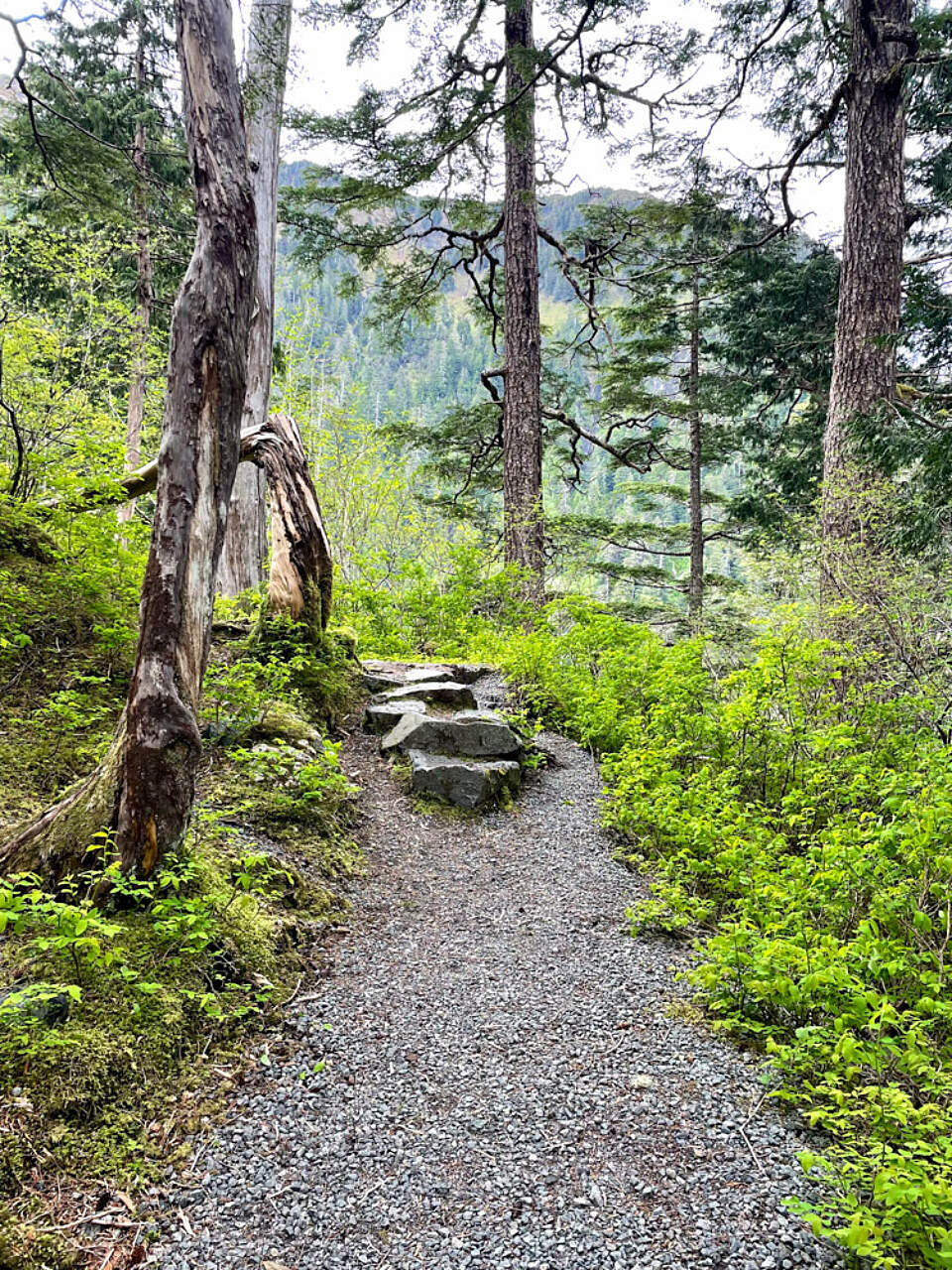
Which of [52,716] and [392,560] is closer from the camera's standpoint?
[52,716]

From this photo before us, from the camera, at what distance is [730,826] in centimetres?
333

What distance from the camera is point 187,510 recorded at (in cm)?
269

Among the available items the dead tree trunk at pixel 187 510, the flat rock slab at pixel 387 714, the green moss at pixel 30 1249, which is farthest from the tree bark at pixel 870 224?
A: the green moss at pixel 30 1249

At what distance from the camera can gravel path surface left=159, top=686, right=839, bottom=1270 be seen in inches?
69.6

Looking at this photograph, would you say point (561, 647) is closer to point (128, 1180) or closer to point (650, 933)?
point (650, 933)

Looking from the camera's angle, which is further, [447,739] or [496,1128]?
[447,739]

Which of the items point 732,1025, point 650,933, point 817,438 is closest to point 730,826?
point 650,933

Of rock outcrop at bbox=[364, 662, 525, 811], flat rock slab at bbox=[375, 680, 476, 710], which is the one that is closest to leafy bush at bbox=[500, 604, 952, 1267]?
rock outcrop at bbox=[364, 662, 525, 811]

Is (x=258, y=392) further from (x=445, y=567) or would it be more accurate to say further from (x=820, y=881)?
(x=820, y=881)

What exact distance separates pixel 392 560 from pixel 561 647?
5.23 m

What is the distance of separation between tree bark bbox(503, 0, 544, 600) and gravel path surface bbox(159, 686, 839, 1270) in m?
6.18

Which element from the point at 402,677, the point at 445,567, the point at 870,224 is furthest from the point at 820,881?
the point at 445,567

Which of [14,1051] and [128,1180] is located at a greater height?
[14,1051]

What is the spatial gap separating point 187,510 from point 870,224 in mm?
7459
